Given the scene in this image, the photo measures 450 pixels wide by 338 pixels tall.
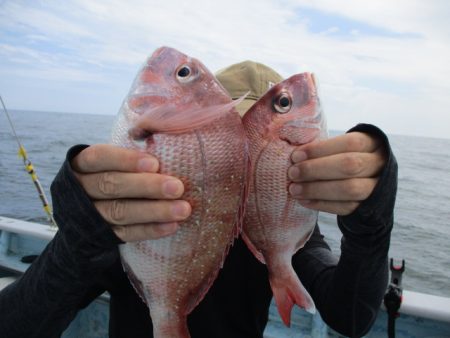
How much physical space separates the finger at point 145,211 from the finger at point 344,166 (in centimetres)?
39

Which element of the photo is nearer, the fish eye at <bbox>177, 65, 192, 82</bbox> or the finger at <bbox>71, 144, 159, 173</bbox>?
the finger at <bbox>71, 144, 159, 173</bbox>

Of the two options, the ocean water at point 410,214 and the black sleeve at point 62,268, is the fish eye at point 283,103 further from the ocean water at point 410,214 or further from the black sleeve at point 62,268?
the ocean water at point 410,214

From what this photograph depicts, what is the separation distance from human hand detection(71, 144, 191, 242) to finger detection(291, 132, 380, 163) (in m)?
0.44

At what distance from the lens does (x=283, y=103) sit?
1.32 metres

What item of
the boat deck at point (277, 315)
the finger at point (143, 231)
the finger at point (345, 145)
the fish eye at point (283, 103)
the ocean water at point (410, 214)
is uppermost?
the fish eye at point (283, 103)

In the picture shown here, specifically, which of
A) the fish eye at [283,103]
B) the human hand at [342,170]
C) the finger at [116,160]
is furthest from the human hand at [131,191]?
the fish eye at [283,103]

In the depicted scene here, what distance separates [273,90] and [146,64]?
465 mm

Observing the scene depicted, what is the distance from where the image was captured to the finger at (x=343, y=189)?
1030 millimetres

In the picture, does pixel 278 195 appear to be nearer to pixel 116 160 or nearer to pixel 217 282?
pixel 116 160

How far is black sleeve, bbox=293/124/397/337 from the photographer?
1.08 metres

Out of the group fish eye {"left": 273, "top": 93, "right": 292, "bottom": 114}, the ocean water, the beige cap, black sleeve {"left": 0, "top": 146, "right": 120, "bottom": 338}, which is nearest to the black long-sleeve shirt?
black sleeve {"left": 0, "top": 146, "right": 120, "bottom": 338}

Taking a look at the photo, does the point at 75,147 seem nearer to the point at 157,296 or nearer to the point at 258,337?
the point at 157,296

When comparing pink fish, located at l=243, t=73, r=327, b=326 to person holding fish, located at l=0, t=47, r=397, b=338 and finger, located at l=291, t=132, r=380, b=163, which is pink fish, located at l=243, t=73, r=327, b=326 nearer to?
person holding fish, located at l=0, t=47, r=397, b=338

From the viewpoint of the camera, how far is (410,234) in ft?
32.1
